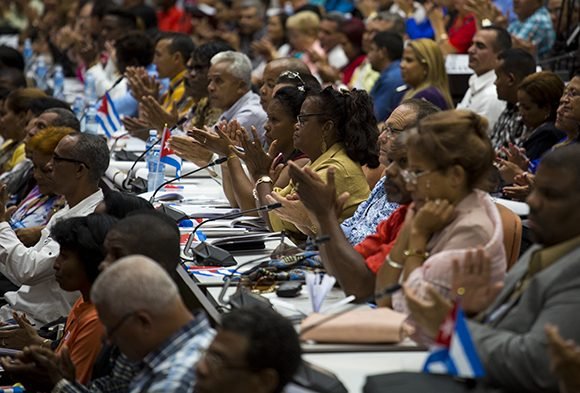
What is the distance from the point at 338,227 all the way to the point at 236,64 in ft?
10.2

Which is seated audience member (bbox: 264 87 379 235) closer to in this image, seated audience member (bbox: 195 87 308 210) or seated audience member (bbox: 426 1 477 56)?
seated audience member (bbox: 195 87 308 210)

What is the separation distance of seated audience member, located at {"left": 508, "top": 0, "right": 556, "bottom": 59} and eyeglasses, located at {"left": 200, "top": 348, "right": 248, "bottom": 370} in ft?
19.2

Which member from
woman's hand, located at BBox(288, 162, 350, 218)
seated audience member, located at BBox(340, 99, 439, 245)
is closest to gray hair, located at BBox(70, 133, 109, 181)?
seated audience member, located at BBox(340, 99, 439, 245)

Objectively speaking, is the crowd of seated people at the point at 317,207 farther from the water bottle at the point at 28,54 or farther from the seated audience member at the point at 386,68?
the water bottle at the point at 28,54

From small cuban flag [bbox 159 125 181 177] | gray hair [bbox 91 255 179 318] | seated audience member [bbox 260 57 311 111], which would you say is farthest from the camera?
seated audience member [bbox 260 57 311 111]

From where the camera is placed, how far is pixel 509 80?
6.62 m

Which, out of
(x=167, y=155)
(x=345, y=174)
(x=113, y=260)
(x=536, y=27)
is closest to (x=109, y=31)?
(x=536, y=27)

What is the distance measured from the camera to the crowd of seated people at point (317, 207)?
A: 8.71ft

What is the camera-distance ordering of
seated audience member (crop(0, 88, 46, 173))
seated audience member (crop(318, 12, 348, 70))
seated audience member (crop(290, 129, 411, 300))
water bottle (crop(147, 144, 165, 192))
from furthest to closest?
seated audience member (crop(318, 12, 348, 70))
seated audience member (crop(0, 88, 46, 173))
water bottle (crop(147, 144, 165, 192))
seated audience member (crop(290, 129, 411, 300))

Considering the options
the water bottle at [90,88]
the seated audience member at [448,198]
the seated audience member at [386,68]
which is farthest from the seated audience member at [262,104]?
the water bottle at [90,88]

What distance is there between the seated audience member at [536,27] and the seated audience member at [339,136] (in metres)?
3.79

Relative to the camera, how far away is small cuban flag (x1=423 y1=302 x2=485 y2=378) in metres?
2.54

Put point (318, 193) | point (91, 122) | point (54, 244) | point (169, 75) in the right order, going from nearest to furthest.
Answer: point (318, 193), point (54, 244), point (91, 122), point (169, 75)

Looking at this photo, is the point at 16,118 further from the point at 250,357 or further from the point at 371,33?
the point at 250,357
